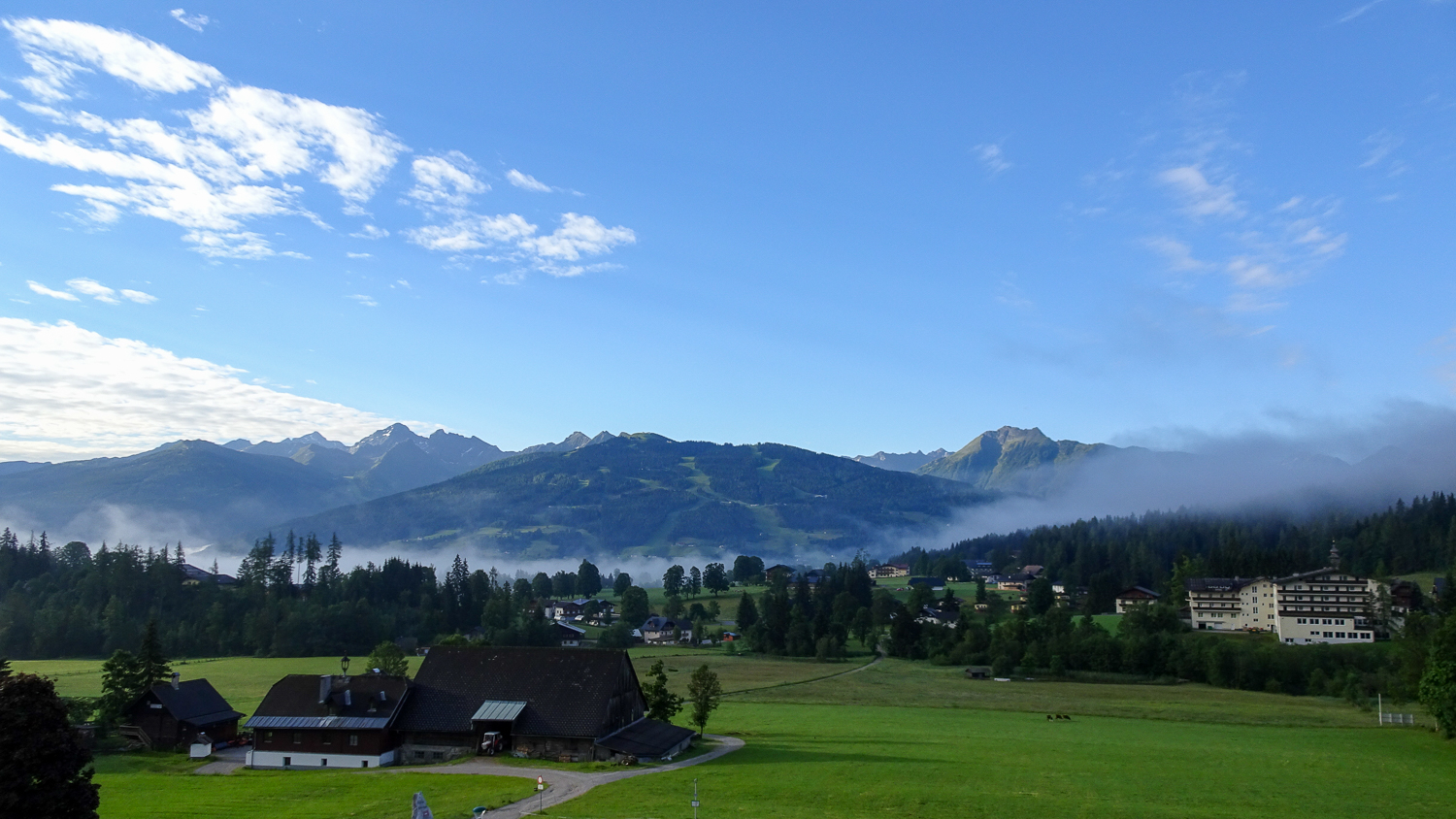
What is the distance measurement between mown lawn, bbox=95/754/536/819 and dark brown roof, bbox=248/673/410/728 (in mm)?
4482

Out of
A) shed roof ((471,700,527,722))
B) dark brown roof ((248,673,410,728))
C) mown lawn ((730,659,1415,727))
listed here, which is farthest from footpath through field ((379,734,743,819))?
mown lawn ((730,659,1415,727))

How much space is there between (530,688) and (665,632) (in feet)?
340

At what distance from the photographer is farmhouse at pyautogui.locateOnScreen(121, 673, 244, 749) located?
58156 mm

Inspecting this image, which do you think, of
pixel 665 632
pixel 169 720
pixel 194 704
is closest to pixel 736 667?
pixel 665 632

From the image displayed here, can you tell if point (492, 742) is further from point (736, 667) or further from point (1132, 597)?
point (1132, 597)

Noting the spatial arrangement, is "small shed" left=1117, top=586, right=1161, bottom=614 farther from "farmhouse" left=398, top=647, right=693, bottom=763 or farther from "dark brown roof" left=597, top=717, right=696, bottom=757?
"farmhouse" left=398, top=647, right=693, bottom=763

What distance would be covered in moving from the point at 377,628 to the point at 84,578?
161 feet

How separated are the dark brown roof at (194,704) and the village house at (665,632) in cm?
9597

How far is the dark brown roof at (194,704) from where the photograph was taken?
191 feet

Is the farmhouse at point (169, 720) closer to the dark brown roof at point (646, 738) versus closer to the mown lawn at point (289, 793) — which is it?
the mown lawn at point (289, 793)

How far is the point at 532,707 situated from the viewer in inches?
2121

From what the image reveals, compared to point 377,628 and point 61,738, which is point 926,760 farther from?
point 377,628

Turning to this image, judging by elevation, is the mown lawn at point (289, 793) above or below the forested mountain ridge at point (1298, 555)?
below

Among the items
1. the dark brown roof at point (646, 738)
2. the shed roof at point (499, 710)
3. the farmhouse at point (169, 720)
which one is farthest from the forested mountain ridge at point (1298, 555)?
the farmhouse at point (169, 720)
